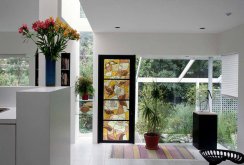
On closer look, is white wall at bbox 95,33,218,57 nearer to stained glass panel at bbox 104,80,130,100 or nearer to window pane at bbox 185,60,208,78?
window pane at bbox 185,60,208,78

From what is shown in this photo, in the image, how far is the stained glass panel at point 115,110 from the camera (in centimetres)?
629

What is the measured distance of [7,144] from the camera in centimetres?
179

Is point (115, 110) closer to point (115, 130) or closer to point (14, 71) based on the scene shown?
point (115, 130)

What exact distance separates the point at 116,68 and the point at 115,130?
1512 mm

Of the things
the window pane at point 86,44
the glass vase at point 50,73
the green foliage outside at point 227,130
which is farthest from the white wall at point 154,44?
the glass vase at point 50,73

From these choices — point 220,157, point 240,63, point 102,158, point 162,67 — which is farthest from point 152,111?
point 220,157

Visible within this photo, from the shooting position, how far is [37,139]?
1.72m

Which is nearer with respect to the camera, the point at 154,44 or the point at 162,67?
the point at 154,44

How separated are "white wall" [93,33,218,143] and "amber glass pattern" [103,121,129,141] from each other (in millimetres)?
280

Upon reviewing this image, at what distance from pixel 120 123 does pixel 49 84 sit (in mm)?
4068

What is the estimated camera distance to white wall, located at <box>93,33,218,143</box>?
20.2 feet

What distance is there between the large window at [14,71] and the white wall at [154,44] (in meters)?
3.12

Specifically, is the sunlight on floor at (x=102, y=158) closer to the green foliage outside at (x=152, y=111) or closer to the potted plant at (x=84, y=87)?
the green foliage outside at (x=152, y=111)

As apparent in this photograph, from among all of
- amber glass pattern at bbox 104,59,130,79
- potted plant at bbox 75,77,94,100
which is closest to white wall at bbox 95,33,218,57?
amber glass pattern at bbox 104,59,130,79
